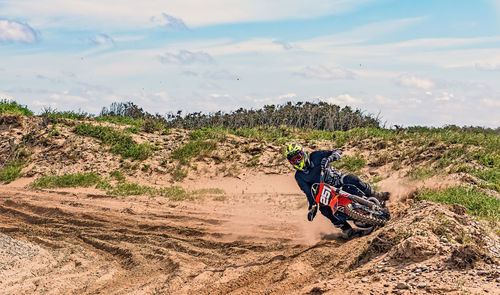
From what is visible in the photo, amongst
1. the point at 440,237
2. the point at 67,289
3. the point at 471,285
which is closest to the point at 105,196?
the point at 67,289

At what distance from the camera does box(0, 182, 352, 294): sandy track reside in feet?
31.7

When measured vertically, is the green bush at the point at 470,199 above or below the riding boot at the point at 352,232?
above

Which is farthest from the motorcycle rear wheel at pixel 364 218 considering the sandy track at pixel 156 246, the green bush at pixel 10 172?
the green bush at pixel 10 172

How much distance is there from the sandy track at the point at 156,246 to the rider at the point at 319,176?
25.8 inches

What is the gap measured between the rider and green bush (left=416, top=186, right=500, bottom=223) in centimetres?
165

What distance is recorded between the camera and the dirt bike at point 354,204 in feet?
35.2

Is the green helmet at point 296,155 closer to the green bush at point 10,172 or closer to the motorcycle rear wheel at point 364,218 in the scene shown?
the motorcycle rear wheel at point 364,218

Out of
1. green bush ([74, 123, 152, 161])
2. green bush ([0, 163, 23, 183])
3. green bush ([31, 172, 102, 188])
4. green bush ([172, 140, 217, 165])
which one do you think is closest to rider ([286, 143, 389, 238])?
green bush ([172, 140, 217, 165])

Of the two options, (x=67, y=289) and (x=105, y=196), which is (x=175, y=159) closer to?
(x=105, y=196)

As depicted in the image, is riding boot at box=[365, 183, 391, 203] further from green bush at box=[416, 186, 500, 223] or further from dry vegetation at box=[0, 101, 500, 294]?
green bush at box=[416, 186, 500, 223]

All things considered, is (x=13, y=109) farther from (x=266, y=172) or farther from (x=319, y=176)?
(x=319, y=176)

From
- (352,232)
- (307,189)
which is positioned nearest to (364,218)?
(352,232)

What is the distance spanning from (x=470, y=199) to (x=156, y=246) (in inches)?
298

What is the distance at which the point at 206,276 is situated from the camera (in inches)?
389
